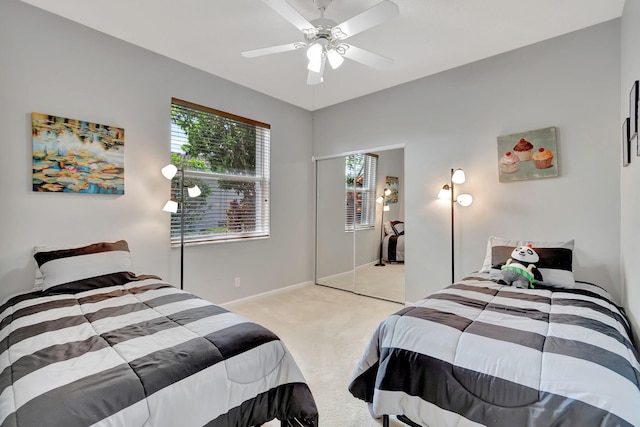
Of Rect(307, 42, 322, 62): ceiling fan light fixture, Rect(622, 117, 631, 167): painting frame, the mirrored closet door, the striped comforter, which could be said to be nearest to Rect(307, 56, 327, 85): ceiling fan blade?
Rect(307, 42, 322, 62): ceiling fan light fixture

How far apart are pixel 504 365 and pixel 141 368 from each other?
1.45 m

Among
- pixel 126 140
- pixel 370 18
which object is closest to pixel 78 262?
pixel 126 140

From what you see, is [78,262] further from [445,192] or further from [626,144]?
[626,144]

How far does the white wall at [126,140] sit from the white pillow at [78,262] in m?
0.27

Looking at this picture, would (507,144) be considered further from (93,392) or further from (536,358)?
(93,392)

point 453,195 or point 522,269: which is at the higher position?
point 453,195

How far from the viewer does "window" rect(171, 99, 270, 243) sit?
328 cm

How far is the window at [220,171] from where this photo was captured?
10.8 feet

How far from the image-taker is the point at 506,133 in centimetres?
299

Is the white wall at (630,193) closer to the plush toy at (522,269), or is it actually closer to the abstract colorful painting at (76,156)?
the plush toy at (522,269)

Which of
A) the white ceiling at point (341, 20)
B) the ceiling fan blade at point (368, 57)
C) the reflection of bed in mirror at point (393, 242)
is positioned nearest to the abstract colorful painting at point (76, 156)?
the white ceiling at point (341, 20)

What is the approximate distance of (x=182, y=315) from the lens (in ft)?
5.41

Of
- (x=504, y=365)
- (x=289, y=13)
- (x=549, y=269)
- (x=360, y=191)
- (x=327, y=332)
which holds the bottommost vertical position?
(x=327, y=332)

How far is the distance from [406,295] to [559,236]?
5.42 ft
